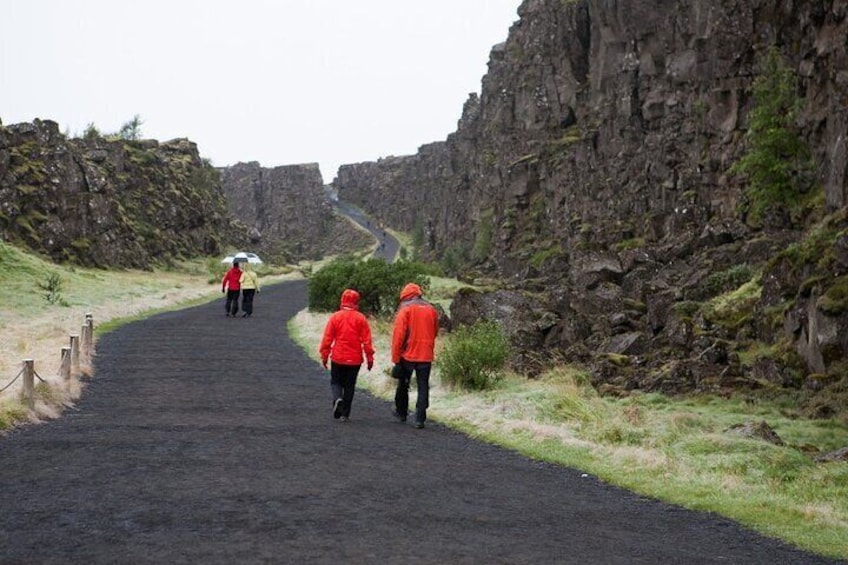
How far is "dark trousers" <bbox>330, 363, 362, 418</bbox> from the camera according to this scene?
48.9ft

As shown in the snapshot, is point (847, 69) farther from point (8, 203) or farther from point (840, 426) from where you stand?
point (8, 203)

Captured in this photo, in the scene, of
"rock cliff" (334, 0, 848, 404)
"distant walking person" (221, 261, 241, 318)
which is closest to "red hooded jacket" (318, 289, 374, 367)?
"rock cliff" (334, 0, 848, 404)

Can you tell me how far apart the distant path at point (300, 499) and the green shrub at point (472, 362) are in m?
3.49

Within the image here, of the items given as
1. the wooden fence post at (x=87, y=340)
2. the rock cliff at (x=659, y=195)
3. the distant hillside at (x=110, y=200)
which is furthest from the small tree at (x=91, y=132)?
the wooden fence post at (x=87, y=340)

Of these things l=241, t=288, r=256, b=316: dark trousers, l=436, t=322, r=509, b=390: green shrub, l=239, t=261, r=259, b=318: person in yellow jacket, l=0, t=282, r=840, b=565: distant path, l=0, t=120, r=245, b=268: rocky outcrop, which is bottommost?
l=0, t=282, r=840, b=565: distant path

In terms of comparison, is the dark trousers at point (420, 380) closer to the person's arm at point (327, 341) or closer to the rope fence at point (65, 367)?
the person's arm at point (327, 341)

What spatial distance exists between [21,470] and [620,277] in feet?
101

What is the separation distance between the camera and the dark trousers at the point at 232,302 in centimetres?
3606

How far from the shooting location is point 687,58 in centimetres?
6431

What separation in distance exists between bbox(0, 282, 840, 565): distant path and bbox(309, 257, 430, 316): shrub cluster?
20.5 m

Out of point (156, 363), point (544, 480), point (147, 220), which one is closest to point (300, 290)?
point (147, 220)

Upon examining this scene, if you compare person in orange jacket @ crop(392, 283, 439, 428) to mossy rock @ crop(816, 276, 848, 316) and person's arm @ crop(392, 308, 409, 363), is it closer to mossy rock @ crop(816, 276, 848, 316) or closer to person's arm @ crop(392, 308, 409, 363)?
person's arm @ crop(392, 308, 409, 363)

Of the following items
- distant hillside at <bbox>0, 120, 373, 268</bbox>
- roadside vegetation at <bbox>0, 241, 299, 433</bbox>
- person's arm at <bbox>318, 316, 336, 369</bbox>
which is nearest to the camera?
person's arm at <bbox>318, 316, 336, 369</bbox>

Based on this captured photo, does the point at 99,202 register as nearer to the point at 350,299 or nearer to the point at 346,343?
the point at 350,299
